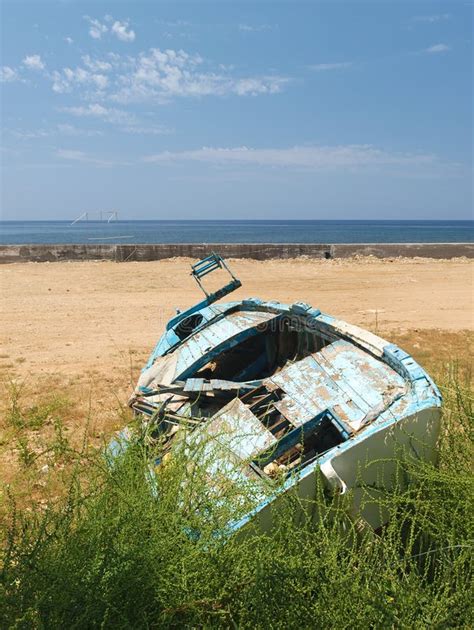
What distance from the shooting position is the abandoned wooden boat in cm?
327

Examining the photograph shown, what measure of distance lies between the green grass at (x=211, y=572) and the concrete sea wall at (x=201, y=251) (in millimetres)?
17123

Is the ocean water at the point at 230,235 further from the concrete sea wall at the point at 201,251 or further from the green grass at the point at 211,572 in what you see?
the green grass at the point at 211,572

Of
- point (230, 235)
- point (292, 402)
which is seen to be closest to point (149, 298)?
point (292, 402)

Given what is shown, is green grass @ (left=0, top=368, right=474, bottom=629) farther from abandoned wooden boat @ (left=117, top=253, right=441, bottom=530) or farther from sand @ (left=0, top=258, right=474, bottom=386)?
sand @ (left=0, top=258, right=474, bottom=386)

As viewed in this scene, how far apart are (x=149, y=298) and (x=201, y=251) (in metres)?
6.83

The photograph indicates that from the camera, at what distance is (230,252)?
20.2m

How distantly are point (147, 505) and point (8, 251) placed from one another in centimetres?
1834

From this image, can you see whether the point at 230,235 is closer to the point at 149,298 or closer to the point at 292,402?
the point at 149,298

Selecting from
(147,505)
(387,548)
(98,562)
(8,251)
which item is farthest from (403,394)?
(8,251)

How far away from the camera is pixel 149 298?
43.4 ft

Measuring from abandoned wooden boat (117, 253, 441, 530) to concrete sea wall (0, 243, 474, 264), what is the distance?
44.4 ft

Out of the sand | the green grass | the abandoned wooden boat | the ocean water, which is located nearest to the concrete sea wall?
the sand

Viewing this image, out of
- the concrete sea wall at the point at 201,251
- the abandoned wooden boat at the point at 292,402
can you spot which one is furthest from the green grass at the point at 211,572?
the concrete sea wall at the point at 201,251

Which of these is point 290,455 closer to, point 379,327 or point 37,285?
point 379,327
